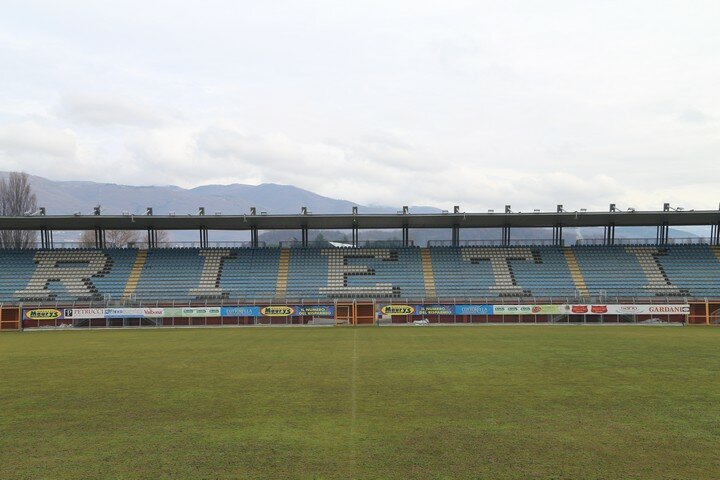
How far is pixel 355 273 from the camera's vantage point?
5178 cm

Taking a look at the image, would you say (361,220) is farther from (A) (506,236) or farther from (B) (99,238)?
(B) (99,238)

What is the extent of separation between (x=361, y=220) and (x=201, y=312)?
60.1 feet

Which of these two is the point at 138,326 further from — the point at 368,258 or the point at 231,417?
the point at 231,417

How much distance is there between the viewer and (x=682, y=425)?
11883 mm

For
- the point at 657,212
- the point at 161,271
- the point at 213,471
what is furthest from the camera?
the point at 161,271

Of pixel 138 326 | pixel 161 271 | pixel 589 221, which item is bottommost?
pixel 138 326

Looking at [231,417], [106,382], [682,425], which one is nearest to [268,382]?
[231,417]

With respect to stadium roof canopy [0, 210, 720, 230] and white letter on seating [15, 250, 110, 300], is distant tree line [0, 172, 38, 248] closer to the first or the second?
stadium roof canopy [0, 210, 720, 230]

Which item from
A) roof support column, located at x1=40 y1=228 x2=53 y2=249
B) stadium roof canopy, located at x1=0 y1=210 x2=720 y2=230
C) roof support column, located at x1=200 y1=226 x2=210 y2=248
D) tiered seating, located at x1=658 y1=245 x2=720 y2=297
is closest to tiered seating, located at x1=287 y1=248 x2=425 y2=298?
stadium roof canopy, located at x1=0 y1=210 x2=720 y2=230

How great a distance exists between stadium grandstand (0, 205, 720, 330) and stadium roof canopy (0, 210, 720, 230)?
197mm

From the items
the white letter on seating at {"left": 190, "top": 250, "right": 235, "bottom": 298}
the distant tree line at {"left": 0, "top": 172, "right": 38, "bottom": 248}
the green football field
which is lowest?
the green football field

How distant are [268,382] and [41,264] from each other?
4465 cm

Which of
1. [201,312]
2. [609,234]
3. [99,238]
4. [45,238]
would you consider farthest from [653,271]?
[45,238]

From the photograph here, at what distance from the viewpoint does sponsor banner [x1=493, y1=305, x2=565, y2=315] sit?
41.3 metres
